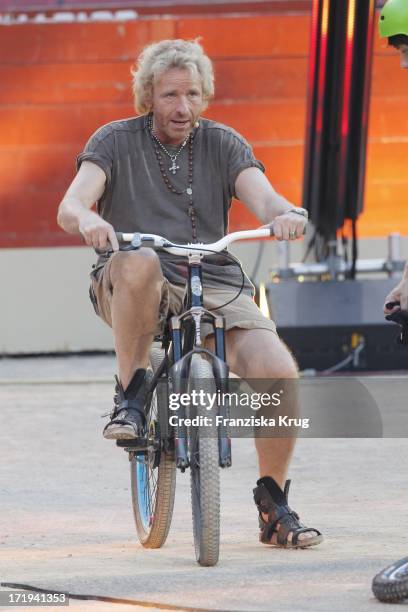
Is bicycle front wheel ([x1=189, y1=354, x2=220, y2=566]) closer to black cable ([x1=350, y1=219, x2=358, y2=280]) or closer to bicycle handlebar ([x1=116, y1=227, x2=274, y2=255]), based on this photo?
bicycle handlebar ([x1=116, y1=227, x2=274, y2=255])

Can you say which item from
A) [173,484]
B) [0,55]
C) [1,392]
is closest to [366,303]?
[1,392]

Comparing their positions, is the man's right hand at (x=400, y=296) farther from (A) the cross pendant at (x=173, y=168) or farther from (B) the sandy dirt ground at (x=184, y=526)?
(A) the cross pendant at (x=173, y=168)

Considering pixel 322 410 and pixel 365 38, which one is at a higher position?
pixel 365 38

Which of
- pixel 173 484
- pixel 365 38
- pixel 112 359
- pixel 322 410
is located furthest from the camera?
pixel 112 359

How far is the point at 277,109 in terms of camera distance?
51.1 ft

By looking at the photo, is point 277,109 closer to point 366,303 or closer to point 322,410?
point 366,303

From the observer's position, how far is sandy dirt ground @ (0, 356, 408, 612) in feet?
15.5

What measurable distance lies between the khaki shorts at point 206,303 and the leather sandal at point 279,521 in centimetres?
56

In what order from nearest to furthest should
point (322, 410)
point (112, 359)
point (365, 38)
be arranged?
point (322, 410)
point (365, 38)
point (112, 359)

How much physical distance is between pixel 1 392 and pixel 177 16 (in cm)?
473

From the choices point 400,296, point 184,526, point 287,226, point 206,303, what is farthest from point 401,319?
point 184,526

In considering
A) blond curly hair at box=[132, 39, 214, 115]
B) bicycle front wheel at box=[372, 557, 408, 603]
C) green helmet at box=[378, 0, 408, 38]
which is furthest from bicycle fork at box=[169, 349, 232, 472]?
green helmet at box=[378, 0, 408, 38]

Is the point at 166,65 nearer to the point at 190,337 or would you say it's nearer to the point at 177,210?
the point at 177,210

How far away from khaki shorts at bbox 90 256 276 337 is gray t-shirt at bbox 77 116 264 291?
67 mm
